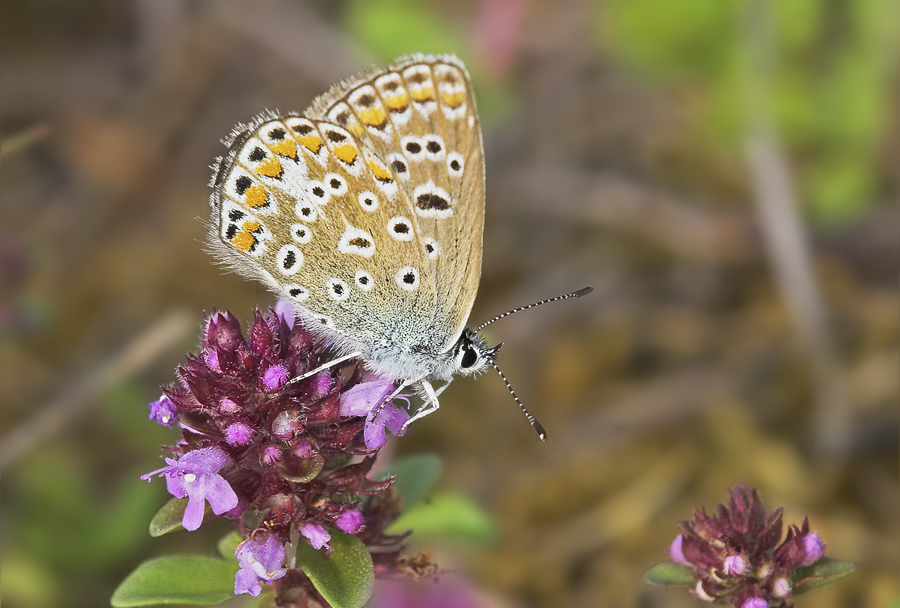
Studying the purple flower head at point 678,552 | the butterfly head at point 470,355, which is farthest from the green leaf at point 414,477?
the purple flower head at point 678,552

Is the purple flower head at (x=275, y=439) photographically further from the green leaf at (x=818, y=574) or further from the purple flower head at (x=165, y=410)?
the green leaf at (x=818, y=574)

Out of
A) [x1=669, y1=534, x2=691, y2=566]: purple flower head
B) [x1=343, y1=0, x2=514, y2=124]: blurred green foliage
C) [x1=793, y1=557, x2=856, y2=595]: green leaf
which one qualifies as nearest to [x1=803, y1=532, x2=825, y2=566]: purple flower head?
[x1=793, y1=557, x2=856, y2=595]: green leaf

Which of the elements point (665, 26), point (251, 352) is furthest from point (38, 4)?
point (251, 352)

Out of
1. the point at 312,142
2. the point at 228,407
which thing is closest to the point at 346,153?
the point at 312,142

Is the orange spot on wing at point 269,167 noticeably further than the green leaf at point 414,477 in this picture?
No

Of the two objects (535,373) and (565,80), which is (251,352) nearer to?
(535,373)

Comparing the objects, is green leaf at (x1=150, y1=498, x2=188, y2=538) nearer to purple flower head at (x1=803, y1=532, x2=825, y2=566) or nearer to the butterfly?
the butterfly
